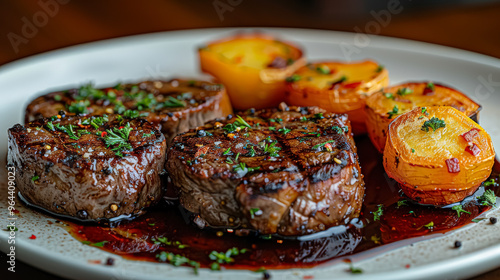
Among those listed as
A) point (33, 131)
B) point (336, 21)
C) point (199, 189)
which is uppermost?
point (33, 131)

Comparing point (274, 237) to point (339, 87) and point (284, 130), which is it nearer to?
point (284, 130)

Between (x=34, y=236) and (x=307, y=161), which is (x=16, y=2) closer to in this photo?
(x=34, y=236)

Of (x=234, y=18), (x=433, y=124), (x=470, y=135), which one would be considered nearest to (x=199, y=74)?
(x=234, y=18)

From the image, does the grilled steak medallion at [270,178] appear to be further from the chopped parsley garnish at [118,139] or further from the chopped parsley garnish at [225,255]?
the chopped parsley garnish at [118,139]

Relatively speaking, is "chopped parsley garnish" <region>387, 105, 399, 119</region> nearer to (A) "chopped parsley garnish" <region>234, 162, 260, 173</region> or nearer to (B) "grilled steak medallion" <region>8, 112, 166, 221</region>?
(A) "chopped parsley garnish" <region>234, 162, 260, 173</region>

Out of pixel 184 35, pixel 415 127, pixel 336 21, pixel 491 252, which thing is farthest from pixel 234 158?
pixel 336 21

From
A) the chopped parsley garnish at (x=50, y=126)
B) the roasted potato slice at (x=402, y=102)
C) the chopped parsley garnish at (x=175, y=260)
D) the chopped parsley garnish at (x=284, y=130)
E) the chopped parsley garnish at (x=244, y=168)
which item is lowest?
the chopped parsley garnish at (x=175, y=260)

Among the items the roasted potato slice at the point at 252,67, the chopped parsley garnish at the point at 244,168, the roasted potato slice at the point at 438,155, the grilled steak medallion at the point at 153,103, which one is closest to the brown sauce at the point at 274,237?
the roasted potato slice at the point at 438,155
